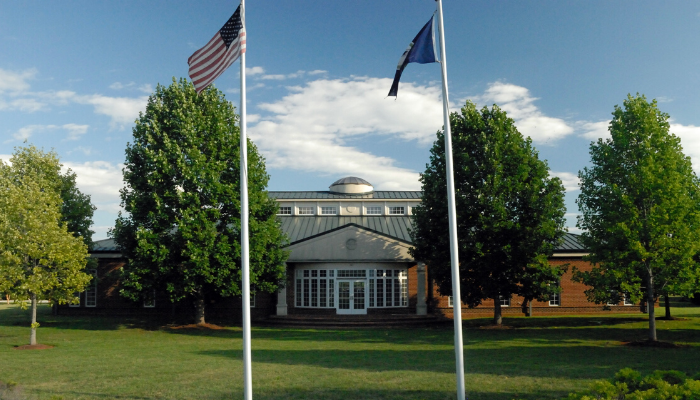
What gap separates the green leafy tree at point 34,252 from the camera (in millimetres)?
20609

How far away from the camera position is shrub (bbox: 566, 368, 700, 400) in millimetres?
7117

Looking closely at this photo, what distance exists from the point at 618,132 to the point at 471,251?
844 cm

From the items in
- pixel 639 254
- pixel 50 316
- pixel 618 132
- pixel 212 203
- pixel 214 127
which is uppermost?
pixel 214 127

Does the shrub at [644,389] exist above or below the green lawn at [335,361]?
above

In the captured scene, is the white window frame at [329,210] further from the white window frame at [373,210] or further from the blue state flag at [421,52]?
the blue state flag at [421,52]

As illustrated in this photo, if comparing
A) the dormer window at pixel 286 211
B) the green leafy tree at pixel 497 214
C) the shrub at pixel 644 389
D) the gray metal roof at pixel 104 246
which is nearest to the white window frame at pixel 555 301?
the green leafy tree at pixel 497 214

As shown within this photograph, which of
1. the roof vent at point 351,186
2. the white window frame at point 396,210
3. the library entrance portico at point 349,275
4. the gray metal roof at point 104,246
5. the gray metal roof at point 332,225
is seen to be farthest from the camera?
the roof vent at point 351,186

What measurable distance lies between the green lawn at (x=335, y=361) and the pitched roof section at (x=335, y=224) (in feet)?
38.1

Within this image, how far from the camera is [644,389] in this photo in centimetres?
816

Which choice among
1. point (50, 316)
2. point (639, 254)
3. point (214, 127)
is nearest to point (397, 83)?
point (639, 254)

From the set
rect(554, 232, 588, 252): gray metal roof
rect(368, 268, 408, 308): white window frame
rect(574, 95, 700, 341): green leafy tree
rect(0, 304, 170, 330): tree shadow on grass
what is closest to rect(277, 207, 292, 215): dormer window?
rect(368, 268, 408, 308): white window frame

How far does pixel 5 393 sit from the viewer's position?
10.8 metres

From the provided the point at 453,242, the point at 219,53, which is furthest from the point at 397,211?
the point at 219,53

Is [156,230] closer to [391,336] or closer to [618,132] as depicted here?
[391,336]
